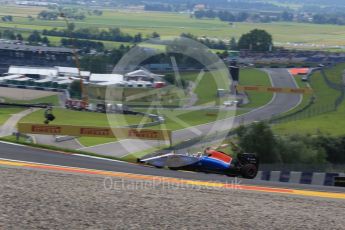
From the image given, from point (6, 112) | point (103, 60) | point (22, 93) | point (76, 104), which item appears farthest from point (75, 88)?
point (6, 112)

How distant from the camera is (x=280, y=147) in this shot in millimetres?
15469

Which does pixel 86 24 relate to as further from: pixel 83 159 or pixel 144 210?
pixel 144 210

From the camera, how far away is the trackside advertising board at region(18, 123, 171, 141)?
11.7m

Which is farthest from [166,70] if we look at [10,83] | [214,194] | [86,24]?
[214,194]

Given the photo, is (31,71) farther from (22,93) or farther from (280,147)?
(280,147)

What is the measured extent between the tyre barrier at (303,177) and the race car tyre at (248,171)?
9.68ft

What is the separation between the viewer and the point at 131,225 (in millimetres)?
4086

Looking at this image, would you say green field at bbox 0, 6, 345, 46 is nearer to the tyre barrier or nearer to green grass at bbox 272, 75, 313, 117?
Answer: green grass at bbox 272, 75, 313, 117

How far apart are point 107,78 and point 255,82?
1029 centimetres

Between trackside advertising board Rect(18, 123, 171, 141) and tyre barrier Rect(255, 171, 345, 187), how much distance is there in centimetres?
259

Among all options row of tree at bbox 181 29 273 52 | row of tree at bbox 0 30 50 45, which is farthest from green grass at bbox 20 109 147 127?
row of tree at bbox 181 29 273 52

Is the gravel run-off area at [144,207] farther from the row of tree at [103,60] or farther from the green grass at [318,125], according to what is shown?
the row of tree at [103,60]

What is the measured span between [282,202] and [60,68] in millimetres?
18816

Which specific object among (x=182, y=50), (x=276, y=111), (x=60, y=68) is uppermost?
(x=182, y=50)
